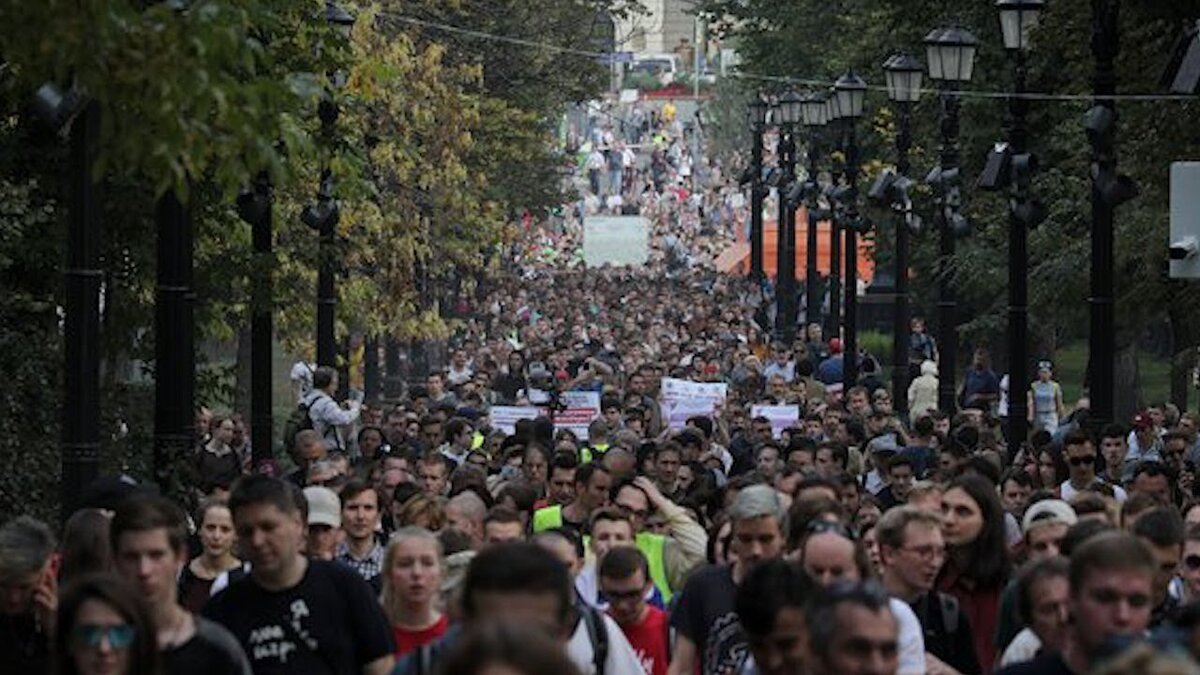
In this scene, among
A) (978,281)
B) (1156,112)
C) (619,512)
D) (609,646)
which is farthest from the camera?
(978,281)

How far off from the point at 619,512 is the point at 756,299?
62540 mm

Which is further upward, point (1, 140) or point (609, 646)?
point (1, 140)

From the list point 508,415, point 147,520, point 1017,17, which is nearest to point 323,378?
point 508,415

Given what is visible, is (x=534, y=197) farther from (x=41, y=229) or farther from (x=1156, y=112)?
(x=41, y=229)

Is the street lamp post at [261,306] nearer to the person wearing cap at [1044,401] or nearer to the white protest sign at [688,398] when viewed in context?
the white protest sign at [688,398]

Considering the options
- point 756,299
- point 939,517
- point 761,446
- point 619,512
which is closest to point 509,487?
point 619,512

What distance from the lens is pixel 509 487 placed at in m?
17.8

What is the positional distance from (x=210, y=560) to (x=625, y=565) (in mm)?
1966

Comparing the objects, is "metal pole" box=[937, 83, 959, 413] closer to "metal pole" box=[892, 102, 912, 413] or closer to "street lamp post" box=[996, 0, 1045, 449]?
"metal pole" box=[892, 102, 912, 413]

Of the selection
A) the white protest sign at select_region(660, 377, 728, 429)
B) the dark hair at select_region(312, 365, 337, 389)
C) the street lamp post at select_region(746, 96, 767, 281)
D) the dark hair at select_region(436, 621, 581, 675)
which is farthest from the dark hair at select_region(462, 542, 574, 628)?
the street lamp post at select_region(746, 96, 767, 281)

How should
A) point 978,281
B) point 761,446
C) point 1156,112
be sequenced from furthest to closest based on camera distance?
point 978,281
point 1156,112
point 761,446

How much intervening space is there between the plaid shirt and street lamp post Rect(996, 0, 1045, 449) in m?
13.4

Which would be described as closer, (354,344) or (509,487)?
(509,487)

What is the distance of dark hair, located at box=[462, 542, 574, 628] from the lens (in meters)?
8.80
